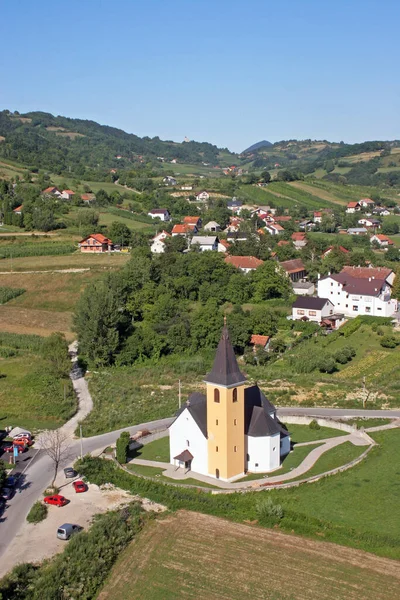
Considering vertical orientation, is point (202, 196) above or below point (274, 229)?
above

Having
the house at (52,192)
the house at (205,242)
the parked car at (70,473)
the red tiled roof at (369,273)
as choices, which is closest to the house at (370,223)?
the house at (205,242)

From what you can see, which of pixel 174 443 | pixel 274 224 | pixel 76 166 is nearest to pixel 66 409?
pixel 174 443

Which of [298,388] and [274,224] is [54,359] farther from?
[274,224]

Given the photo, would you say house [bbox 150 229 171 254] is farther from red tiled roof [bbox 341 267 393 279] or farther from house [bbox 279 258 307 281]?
red tiled roof [bbox 341 267 393 279]

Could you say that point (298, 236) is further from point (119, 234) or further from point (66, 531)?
point (66, 531)

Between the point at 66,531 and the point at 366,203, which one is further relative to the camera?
the point at 366,203

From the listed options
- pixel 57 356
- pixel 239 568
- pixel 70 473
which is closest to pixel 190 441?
pixel 70 473
